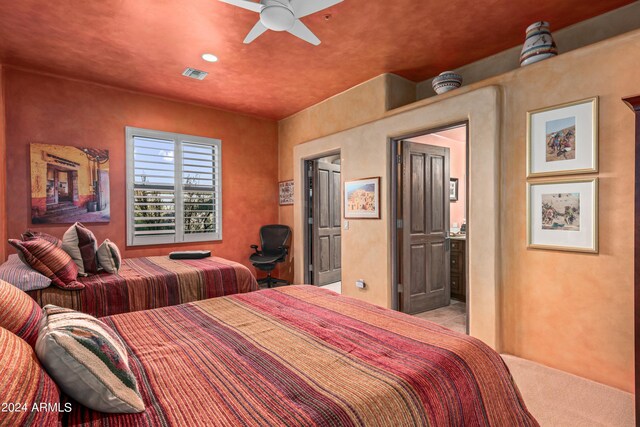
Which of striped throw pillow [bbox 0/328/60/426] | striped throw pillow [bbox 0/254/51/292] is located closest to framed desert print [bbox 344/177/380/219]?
striped throw pillow [bbox 0/254/51/292]

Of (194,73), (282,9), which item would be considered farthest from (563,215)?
(194,73)

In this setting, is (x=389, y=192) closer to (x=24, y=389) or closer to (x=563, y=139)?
(x=563, y=139)

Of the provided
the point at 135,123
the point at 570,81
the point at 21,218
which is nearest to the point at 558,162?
the point at 570,81

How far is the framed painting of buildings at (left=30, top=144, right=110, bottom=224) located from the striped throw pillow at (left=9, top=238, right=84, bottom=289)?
175cm

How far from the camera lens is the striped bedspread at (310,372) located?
3.18 feet

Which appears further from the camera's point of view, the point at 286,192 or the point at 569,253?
the point at 286,192

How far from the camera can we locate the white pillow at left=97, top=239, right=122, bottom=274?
9.82ft

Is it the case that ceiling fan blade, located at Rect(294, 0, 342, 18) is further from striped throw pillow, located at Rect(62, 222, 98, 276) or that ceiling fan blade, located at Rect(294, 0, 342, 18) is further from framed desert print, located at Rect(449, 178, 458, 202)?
framed desert print, located at Rect(449, 178, 458, 202)

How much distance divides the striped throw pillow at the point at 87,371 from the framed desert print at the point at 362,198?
331 centimetres

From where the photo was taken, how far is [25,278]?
2238mm

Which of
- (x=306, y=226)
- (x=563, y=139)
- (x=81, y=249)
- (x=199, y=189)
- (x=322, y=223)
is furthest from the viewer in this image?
(x=322, y=223)

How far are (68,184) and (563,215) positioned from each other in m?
5.29

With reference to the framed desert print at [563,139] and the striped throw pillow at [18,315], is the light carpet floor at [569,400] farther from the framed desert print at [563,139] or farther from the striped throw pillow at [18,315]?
the striped throw pillow at [18,315]

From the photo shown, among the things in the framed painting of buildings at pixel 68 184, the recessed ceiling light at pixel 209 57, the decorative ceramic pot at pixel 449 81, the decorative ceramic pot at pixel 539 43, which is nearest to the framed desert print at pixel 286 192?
the recessed ceiling light at pixel 209 57
